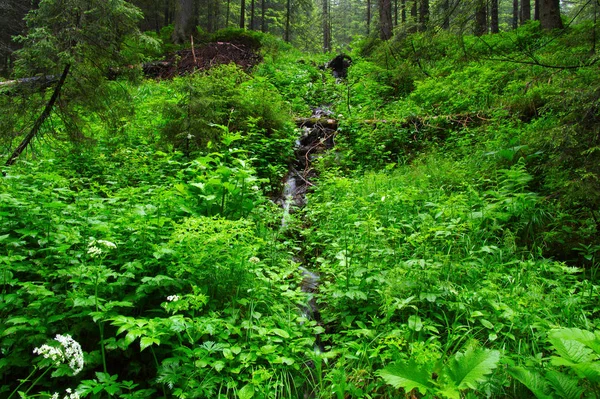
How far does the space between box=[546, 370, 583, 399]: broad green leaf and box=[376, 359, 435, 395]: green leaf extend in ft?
2.23

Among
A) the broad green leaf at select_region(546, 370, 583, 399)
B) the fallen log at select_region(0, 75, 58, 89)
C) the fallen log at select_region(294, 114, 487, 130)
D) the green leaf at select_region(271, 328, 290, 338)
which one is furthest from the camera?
the fallen log at select_region(294, 114, 487, 130)

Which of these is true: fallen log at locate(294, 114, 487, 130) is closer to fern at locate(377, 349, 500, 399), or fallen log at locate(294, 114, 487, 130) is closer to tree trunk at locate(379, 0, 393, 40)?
fern at locate(377, 349, 500, 399)

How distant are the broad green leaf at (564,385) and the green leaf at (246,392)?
1.81 m

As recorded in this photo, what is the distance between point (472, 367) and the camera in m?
1.94

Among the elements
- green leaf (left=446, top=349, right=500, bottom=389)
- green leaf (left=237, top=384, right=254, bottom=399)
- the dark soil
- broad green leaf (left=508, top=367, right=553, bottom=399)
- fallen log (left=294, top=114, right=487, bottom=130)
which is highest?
the dark soil

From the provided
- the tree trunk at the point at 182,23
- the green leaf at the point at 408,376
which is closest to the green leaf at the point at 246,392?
the green leaf at the point at 408,376

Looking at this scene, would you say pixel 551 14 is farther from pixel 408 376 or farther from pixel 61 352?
pixel 61 352

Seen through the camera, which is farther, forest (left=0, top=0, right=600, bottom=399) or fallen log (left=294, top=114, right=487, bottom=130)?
fallen log (left=294, top=114, right=487, bottom=130)

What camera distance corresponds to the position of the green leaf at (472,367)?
1.87 metres

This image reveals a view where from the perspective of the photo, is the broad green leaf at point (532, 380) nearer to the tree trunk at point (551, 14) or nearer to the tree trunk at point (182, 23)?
the tree trunk at point (551, 14)

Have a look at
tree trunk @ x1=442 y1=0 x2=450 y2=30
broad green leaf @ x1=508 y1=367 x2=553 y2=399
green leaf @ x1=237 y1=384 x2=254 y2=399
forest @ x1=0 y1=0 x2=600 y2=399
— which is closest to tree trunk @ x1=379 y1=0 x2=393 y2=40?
forest @ x1=0 y1=0 x2=600 y2=399

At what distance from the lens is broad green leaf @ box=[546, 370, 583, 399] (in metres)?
1.87

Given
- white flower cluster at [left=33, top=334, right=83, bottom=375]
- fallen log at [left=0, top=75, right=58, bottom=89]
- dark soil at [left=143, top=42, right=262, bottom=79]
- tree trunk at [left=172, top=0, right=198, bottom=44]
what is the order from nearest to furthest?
white flower cluster at [left=33, top=334, right=83, bottom=375]
fallen log at [left=0, top=75, right=58, bottom=89]
dark soil at [left=143, top=42, right=262, bottom=79]
tree trunk at [left=172, top=0, right=198, bottom=44]

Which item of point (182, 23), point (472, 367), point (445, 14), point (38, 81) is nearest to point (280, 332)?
point (472, 367)
